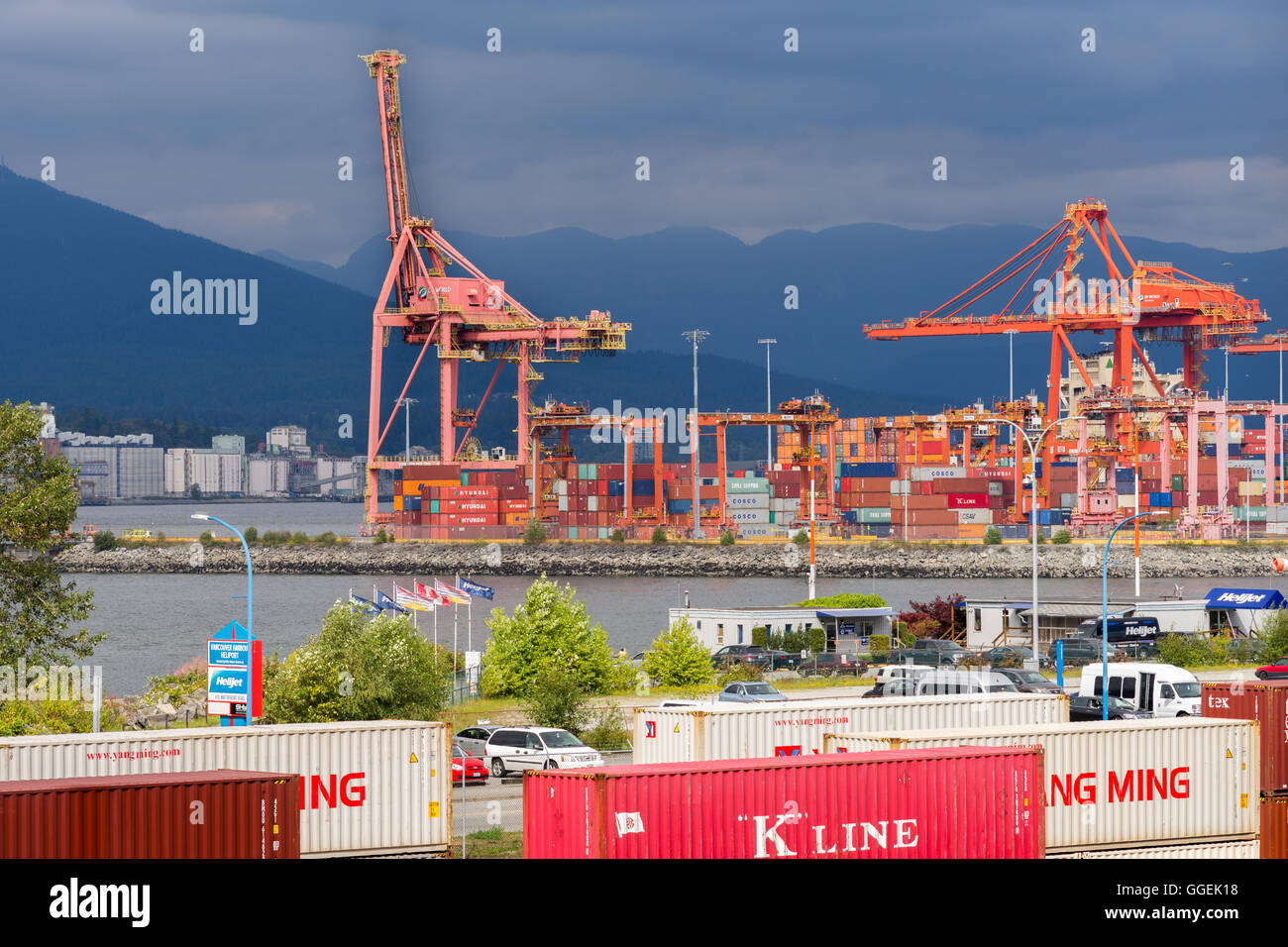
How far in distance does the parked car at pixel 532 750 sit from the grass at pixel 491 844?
418 cm

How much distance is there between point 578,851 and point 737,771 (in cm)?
143

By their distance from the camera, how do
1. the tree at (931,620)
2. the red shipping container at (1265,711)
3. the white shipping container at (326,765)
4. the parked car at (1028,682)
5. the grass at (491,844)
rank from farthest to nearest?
the tree at (931,620) < the parked car at (1028,682) < the grass at (491,844) < the red shipping container at (1265,711) < the white shipping container at (326,765)

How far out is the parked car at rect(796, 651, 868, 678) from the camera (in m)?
40.7

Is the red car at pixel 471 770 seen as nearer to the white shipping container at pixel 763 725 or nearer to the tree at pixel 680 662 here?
the white shipping container at pixel 763 725

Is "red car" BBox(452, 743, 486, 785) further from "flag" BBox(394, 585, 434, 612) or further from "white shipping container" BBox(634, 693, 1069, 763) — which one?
"flag" BBox(394, 585, 434, 612)

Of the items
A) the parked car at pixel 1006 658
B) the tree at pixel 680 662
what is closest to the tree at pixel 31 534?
the tree at pixel 680 662

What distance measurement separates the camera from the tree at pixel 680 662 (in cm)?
3866

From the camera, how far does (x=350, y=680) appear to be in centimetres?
2628

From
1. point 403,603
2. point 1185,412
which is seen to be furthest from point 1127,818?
point 1185,412

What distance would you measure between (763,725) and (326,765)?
18.9 feet

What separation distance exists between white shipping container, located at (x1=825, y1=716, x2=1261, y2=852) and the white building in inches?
1272

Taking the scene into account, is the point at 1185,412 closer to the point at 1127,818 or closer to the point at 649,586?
the point at 649,586

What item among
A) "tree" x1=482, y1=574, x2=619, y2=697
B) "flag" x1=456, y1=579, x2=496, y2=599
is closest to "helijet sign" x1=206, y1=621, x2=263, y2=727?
"tree" x1=482, y1=574, x2=619, y2=697

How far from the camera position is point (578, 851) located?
37.5 feet
